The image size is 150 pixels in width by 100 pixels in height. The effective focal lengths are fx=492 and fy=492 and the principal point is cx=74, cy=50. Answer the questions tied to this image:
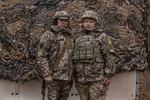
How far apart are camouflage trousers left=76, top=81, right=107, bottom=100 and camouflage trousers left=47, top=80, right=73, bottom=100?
0.53 ft

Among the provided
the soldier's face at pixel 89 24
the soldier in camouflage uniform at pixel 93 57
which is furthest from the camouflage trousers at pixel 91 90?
the soldier's face at pixel 89 24

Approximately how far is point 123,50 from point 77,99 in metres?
1.07

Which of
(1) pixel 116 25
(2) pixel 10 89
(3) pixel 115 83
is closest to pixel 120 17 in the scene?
(1) pixel 116 25

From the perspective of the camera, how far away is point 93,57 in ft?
22.4

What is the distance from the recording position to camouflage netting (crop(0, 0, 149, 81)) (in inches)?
302

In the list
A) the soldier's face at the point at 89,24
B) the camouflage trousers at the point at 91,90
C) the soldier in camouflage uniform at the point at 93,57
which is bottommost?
the camouflage trousers at the point at 91,90

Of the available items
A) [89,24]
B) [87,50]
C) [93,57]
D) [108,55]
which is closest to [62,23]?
[89,24]

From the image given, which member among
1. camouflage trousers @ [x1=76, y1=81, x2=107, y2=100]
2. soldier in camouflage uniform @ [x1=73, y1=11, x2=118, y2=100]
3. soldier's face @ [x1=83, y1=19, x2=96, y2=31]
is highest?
soldier's face @ [x1=83, y1=19, x2=96, y2=31]

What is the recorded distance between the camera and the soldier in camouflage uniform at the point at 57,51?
6883mm

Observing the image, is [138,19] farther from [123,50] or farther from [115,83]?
[115,83]

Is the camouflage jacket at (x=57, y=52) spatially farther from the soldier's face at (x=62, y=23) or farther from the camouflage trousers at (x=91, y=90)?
the camouflage trousers at (x=91, y=90)

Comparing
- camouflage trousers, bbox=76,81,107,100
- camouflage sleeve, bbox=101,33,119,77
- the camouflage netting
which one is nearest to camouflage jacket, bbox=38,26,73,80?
camouflage trousers, bbox=76,81,107,100

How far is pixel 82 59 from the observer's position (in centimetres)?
686

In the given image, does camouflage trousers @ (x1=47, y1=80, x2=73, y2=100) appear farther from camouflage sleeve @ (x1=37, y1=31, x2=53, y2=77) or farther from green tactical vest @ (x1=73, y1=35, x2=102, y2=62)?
green tactical vest @ (x1=73, y1=35, x2=102, y2=62)
